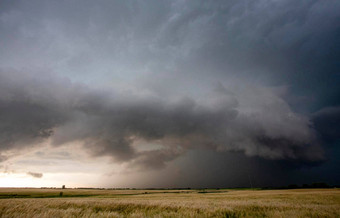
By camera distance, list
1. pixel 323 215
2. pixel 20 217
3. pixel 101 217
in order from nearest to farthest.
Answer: pixel 20 217 → pixel 101 217 → pixel 323 215

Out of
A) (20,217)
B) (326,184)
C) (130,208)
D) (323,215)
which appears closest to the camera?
(20,217)

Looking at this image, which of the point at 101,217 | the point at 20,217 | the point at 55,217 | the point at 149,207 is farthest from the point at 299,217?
the point at 20,217

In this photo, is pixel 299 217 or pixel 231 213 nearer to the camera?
pixel 299 217

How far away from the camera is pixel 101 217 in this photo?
8.02 metres

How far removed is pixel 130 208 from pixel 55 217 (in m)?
6.10

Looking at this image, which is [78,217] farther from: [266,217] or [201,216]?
[266,217]

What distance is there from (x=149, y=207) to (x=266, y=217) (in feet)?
26.0

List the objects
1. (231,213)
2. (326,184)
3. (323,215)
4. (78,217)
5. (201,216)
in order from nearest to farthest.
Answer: (78,217), (201,216), (323,215), (231,213), (326,184)

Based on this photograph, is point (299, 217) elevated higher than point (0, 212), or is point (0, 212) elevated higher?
point (0, 212)

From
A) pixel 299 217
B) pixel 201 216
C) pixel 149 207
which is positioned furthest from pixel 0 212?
pixel 299 217

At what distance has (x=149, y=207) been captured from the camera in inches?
516

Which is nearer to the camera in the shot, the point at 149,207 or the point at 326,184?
the point at 149,207

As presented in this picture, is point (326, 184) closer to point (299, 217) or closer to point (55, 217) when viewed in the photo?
point (299, 217)

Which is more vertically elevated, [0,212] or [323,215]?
[0,212]
